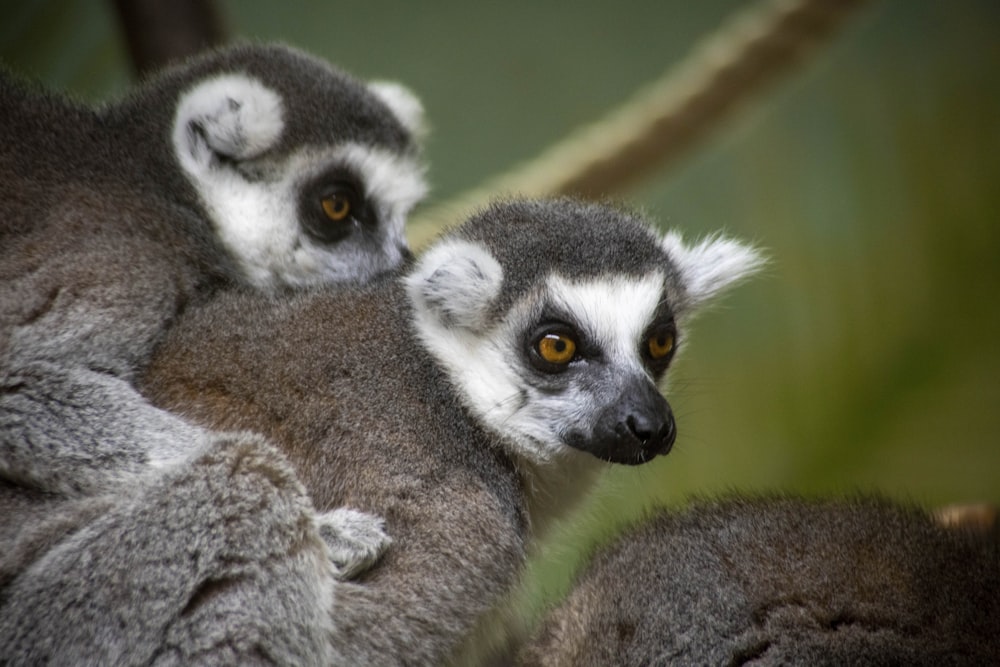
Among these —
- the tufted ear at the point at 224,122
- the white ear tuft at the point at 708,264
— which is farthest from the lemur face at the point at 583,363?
the tufted ear at the point at 224,122

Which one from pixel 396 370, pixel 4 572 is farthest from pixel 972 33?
pixel 4 572

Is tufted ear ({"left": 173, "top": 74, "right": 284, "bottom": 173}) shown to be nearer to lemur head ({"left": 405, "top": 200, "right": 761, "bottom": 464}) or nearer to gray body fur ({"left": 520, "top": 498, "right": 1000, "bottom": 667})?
lemur head ({"left": 405, "top": 200, "right": 761, "bottom": 464})

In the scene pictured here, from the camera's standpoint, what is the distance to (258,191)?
381cm

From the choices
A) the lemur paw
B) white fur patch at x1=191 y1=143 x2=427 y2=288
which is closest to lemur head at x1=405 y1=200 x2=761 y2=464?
the lemur paw

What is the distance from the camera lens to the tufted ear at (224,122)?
146 inches

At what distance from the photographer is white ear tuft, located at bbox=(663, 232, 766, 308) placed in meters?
3.30

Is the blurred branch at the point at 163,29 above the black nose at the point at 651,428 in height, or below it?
above

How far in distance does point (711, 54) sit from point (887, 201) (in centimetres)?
183

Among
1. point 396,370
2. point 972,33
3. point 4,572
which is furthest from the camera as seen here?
point 972,33

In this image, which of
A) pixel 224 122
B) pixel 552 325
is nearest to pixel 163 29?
pixel 224 122

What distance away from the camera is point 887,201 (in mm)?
6066

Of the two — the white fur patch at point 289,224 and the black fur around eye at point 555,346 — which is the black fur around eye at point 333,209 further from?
the black fur around eye at point 555,346

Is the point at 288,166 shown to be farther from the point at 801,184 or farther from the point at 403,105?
the point at 801,184

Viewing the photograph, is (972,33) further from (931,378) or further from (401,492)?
(401,492)
